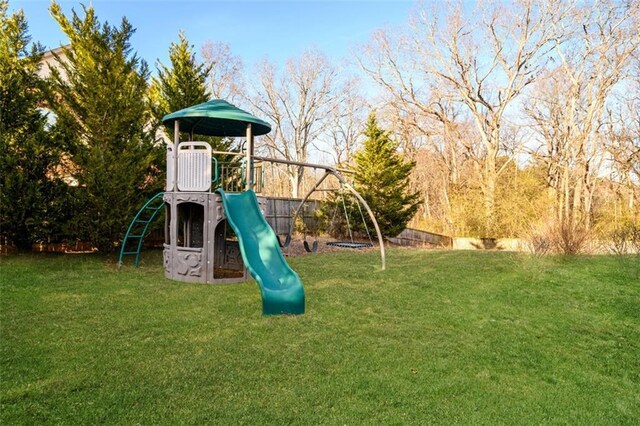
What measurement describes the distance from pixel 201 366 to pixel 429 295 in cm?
404

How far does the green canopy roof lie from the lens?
7875 mm

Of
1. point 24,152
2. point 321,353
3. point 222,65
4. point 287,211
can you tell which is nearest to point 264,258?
point 321,353

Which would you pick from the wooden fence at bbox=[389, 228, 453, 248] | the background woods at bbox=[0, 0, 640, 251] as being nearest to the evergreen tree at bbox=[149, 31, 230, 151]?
the background woods at bbox=[0, 0, 640, 251]

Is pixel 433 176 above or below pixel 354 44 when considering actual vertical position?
below

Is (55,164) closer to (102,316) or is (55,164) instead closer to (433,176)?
(102,316)

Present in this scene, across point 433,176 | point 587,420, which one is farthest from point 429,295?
point 433,176

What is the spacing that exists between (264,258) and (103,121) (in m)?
5.61

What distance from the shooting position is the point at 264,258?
248 inches

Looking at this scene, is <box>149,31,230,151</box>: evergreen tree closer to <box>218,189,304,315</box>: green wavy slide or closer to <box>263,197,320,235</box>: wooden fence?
<box>263,197,320,235</box>: wooden fence

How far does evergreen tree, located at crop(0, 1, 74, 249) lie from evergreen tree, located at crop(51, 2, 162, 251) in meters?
0.43

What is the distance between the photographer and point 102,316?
506 cm

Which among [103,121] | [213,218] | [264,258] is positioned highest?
[103,121]

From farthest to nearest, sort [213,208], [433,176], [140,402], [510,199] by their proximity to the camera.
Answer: [433,176], [510,199], [213,208], [140,402]

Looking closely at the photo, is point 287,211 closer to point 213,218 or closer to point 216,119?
point 216,119
